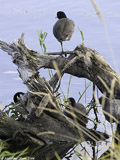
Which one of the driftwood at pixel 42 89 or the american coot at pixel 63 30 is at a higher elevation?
the american coot at pixel 63 30

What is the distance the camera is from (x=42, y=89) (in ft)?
20.7

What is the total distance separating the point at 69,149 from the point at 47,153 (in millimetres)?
412

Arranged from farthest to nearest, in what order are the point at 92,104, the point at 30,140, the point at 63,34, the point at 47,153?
1. the point at 63,34
2. the point at 92,104
3. the point at 30,140
4. the point at 47,153

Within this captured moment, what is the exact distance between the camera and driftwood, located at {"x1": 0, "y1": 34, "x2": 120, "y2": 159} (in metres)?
6.29

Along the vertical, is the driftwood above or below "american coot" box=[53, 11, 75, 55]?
below

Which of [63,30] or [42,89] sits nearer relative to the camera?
[42,89]

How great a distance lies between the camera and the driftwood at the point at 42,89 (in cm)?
629

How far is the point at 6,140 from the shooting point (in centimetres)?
627

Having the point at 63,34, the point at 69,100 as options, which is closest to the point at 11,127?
the point at 69,100

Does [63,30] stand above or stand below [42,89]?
above

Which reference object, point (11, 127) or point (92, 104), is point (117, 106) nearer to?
point (92, 104)

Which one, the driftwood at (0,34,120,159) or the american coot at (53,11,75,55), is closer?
the driftwood at (0,34,120,159)

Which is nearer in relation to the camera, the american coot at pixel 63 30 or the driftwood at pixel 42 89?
the driftwood at pixel 42 89

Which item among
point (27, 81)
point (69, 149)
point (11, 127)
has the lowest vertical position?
point (69, 149)
